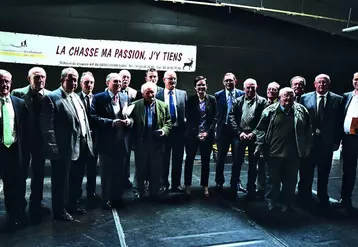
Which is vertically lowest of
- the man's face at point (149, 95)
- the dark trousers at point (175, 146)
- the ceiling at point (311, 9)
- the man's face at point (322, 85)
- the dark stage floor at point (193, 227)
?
the dark stage floor at point (193, 227)

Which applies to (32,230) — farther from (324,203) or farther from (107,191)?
(324,203)

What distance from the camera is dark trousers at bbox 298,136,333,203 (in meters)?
3.76

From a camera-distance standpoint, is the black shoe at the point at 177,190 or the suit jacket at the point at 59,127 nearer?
the suit jacket at the point at 59,127

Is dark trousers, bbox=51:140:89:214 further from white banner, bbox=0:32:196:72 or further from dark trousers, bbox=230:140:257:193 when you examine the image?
white banner, bbox=0:32:196:72

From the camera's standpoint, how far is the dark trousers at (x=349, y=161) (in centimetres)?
368

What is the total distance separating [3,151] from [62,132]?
49cm

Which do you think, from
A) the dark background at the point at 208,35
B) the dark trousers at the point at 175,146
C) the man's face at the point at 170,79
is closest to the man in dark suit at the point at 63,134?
the dark trousers at the point at 175,146

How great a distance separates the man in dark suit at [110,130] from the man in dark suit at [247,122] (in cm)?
130

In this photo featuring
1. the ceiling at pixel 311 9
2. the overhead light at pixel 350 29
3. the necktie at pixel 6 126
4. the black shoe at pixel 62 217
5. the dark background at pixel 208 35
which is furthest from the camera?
the overhead light at pixel 350 29

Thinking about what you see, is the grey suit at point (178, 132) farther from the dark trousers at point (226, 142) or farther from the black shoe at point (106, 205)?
the black shoe at point (106, 205)

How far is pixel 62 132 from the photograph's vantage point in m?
3.02

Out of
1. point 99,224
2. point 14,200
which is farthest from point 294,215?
point 14,200

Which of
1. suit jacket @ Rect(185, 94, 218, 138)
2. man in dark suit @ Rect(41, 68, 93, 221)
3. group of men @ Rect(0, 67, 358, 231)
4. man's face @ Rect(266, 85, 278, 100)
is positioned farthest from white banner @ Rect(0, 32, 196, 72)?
man in dark suit @ Rect(41, 68, 93, 221)

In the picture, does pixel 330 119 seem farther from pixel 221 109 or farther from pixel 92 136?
pixel 92 136
